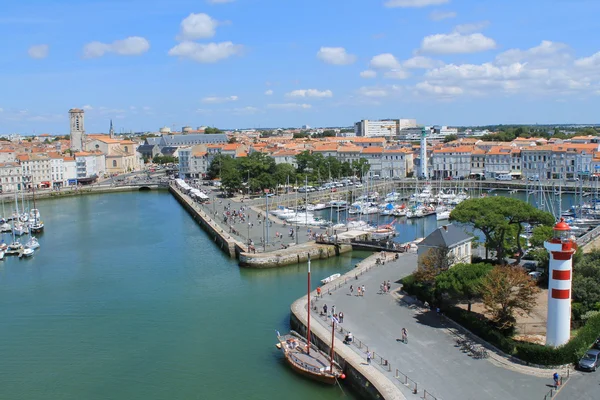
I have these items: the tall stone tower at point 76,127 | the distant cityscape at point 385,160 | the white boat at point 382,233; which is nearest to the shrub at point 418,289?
the white boat at point 382,233

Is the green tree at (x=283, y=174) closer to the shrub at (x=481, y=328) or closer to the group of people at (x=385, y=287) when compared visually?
the group of people at (x=385, y=287)

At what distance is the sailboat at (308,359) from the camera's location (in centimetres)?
1382

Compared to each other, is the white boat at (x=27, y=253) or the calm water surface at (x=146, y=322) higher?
the white boat at (x=27, y=253)

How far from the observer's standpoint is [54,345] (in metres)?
17.1

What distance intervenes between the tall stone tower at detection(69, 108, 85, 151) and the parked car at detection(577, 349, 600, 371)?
85644 mm

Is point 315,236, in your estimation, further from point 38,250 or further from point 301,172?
point 301,172

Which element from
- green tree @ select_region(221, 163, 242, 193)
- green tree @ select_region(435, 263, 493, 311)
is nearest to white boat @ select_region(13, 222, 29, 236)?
green tree @ select_region(221, 163, 242, 193)

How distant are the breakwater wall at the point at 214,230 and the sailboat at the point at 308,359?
1217 cm

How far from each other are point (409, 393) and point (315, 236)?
1803 cm

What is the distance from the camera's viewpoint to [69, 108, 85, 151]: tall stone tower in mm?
88625

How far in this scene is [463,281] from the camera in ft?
52.4

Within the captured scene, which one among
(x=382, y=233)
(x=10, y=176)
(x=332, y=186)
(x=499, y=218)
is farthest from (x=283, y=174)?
(x=499, y=218)

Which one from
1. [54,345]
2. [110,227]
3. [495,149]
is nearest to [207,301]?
[54,345]

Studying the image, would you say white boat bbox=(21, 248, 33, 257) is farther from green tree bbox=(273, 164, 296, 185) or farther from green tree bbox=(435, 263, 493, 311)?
green tree bbox=(273, 164, 296, 185)
